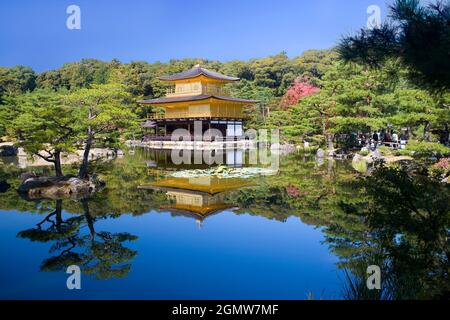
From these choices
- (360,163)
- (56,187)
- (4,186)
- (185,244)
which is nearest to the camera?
(185,244)

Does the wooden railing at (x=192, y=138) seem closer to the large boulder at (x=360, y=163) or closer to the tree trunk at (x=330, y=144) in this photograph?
the tree trunk at (x=330, y=144)

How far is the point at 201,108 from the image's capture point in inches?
1185

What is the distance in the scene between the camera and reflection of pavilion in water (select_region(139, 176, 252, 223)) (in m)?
8.88

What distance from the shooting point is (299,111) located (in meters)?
24.2

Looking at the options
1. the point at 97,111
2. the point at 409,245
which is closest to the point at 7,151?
the point at 97,111

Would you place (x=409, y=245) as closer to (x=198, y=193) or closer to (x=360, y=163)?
(x=198, y=193)

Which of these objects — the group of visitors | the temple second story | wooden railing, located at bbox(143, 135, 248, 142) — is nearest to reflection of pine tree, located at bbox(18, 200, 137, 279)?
the group of visitors

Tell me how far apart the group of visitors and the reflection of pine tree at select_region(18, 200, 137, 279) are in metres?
16.6

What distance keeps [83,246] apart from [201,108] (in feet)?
80.5

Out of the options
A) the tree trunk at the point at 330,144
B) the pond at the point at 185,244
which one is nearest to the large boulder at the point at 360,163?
the tree trunk at the point at 330,144

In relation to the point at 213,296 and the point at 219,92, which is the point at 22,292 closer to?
the point at 213,296

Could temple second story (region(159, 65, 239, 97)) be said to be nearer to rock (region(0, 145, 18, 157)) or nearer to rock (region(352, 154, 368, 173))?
rock (region(0, 145, 18, 157))

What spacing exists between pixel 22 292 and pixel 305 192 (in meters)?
7.95

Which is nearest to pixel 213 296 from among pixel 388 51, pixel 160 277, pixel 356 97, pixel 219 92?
pixel 160 277
